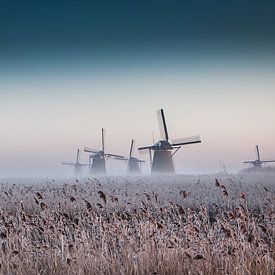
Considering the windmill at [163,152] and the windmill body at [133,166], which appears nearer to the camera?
the windmill at [163,152]

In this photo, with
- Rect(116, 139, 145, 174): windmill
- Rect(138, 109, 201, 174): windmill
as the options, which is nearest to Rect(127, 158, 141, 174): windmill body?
Rect(116, 139, 145, 174): windmill

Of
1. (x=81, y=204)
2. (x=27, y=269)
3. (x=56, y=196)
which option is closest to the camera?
(x=27, y=269)

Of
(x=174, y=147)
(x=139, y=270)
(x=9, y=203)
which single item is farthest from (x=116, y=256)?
(x=174, y=147)

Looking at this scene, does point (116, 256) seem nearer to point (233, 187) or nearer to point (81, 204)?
point (81, 204)

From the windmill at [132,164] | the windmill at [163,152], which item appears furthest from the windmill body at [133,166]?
the windmill at [163,152]

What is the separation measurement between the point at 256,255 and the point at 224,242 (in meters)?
0.39

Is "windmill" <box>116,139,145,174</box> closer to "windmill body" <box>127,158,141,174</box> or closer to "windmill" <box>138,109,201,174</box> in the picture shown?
"windmill body" <box>127,158,141,174</box>

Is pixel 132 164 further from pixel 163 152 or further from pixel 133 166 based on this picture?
pixel 163 152

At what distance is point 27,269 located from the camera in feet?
12.7

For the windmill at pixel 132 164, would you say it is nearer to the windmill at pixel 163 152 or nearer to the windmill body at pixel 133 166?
Answer: the windmill body at pixel 133 166

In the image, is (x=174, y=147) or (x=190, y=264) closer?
(x=190, y=264)

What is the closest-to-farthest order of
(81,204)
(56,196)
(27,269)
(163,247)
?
(27,269)
(163,247)
(81,204)
(56,196)

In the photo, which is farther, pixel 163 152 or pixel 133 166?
pixel 133 166

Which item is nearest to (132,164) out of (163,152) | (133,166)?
(133,166)
